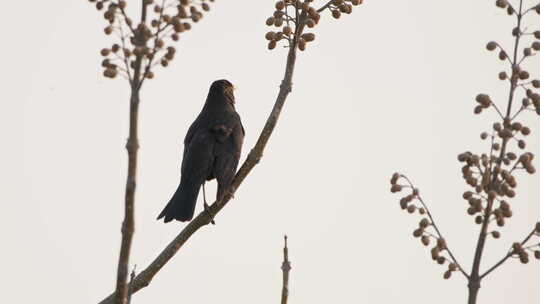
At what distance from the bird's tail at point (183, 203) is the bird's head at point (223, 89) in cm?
136

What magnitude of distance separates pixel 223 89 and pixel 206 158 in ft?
4.33

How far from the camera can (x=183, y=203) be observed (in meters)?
7.43

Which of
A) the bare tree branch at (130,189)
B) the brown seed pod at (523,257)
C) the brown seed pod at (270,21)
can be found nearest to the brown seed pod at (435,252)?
the brown seed pod at (523,257)

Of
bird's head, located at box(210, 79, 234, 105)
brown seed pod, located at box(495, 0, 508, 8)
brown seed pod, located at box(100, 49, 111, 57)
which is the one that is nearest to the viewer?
brown seed pod, located at box(100, 49, 111, 57)

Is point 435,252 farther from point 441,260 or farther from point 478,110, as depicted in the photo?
point 478,110

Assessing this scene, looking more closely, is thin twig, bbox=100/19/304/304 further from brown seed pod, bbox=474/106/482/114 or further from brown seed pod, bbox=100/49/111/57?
brown seed pod, bbox=474/106/482/114

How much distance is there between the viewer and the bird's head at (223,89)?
8.68 metres

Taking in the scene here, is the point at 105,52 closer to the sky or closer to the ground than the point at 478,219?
closer to the sky

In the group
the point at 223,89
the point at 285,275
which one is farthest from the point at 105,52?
the point at 223,89

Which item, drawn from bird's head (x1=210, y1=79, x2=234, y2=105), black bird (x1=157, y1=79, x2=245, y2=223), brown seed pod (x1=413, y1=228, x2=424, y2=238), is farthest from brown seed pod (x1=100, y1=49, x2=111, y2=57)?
bird's head (x1=210, y1=79, x2=234, y2=105)

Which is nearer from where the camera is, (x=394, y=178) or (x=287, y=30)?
(x=394, y=178)

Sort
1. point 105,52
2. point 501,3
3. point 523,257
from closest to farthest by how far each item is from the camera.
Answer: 1. point 523,257
2. point 105,52
3. point 501,3

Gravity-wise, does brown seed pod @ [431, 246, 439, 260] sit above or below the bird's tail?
below

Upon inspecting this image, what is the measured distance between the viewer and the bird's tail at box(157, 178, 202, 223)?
7.36 meters
